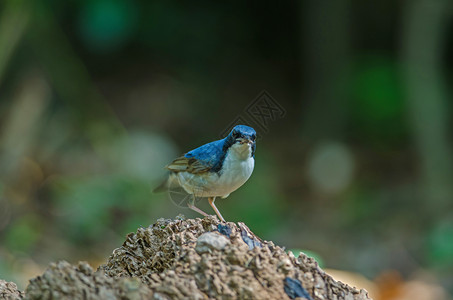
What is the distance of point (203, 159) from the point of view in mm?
2988

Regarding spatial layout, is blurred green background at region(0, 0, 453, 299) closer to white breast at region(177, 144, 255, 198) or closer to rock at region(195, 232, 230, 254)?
white breast at region(177, 144, 255, 198)

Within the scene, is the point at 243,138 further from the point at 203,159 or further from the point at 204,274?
the point at 204,274

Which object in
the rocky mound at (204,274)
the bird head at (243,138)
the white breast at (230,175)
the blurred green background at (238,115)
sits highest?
the blurred green background at (238,115)

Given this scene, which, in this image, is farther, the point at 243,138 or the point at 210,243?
the point at 243,138

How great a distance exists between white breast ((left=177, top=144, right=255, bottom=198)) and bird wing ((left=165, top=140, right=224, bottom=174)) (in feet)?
0.14

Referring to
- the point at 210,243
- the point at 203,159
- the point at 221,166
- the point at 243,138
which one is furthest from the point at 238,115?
the point at 210,243

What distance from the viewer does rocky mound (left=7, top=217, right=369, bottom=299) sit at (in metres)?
1.71

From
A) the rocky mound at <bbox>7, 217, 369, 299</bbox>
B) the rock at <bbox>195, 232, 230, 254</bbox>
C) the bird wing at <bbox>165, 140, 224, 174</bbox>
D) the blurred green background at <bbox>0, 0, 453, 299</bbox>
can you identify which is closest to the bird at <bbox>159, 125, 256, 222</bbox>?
the bird wing at <bbox>165, 140, 224, 174</bbox>

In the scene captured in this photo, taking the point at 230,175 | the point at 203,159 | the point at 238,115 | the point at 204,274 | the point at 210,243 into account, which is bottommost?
the point at 204,274

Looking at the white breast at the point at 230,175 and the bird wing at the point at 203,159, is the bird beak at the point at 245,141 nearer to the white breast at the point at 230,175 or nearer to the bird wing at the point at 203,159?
the white breast at the point at 230,175

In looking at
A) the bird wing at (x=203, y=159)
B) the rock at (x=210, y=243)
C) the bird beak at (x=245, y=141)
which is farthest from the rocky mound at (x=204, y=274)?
the bird wing at (x=203, y=159)

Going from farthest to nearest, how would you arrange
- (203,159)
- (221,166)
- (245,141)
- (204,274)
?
(203,159) → (221,166) → (245,141) → (204,274)

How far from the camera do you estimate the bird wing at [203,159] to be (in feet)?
9.61

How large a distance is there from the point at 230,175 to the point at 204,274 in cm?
108
